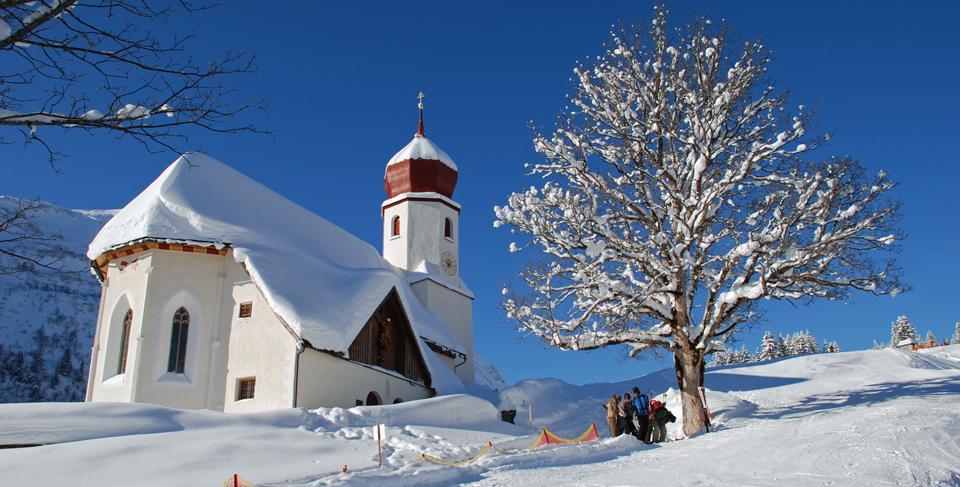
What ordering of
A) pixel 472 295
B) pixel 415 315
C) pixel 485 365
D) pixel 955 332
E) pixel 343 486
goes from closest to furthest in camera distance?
pixel 343 486 → pixel 415 315 → pixel 472 295 → pixel 955 332 → pixel 485 365

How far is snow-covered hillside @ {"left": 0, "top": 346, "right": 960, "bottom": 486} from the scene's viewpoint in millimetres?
10156

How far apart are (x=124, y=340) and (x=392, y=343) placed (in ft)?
29.2

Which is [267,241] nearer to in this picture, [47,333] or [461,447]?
[461,447]

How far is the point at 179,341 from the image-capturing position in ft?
80.8

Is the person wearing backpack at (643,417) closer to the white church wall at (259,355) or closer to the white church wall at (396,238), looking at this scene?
the white church wall at (259,355)

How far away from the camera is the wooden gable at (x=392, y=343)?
1049 inches

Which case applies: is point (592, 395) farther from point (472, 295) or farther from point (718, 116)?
point (718, 116)

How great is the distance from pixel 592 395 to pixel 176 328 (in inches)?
620

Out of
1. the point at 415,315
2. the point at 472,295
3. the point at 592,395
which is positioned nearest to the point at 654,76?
the point at 592,395

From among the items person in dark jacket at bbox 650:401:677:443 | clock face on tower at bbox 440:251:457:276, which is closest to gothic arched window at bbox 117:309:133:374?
person in dark jacket at bbox 650:401:677:443

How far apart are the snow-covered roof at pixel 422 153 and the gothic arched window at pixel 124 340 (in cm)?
1984

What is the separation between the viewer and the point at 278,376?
77.0ft

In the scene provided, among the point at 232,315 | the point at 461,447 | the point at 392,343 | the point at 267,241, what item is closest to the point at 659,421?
the point at 461,447

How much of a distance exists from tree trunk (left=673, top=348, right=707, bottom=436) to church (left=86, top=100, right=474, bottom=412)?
36.5 feet
